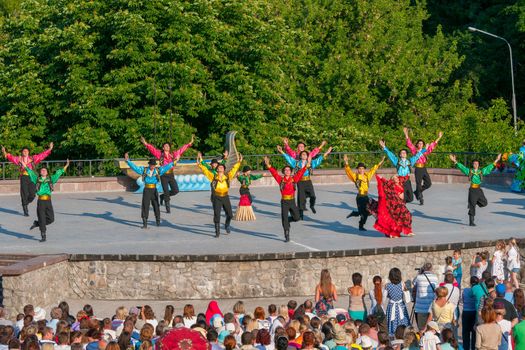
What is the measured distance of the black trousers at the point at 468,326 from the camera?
60.0 feet

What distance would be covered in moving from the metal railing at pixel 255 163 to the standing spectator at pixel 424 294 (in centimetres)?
1926

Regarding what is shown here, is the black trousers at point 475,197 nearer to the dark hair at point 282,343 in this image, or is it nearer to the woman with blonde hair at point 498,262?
the woman with blonde hair at point 498,262

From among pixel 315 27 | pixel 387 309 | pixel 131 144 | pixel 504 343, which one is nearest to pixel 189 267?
pixel 387 309

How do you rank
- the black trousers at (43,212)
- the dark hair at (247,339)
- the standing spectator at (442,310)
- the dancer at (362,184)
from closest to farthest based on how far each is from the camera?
the dark hair at (247,339), the standing spectator at (442,310), the black trousers at (43,212), the dancer at (362,184)

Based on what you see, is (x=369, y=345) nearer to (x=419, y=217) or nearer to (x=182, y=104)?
(x=419, y=217)

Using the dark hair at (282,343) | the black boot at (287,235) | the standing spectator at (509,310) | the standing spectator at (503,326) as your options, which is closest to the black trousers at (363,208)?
the black boot at (287,235)

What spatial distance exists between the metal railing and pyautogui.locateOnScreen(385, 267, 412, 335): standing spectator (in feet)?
64.6

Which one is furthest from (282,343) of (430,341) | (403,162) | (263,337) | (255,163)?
(255,163)

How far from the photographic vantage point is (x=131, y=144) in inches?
1657

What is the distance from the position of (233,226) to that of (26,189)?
5.63m

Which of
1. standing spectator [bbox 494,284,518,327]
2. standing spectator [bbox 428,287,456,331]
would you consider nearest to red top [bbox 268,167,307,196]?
standing spectator [bbox 428,287,456,331]

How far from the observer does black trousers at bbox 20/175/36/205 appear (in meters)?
31.0

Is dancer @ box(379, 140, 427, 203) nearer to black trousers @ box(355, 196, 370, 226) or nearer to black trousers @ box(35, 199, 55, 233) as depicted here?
black trousers @ box(355, 196, 370, 226)

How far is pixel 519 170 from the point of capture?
1358 inches
